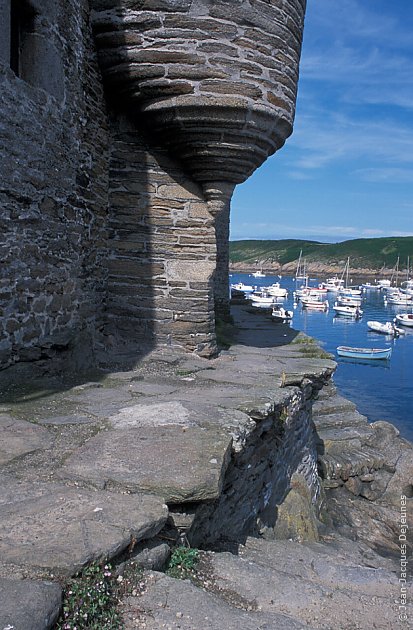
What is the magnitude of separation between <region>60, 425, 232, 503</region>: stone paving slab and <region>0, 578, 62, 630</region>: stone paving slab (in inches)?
34.7

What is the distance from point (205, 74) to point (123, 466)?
4.36m

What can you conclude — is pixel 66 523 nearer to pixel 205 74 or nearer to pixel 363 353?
pixel 205 74

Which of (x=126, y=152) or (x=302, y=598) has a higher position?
(x=126, y=152)

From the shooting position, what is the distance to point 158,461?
10.9ft

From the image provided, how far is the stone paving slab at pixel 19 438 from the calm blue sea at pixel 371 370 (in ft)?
70.8

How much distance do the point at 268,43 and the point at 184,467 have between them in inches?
193

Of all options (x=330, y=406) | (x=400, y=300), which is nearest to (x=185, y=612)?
(x=330, y=406)

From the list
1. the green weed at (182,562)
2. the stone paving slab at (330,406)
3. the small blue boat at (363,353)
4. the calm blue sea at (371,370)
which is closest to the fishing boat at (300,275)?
the calm blue sea at (371,370)

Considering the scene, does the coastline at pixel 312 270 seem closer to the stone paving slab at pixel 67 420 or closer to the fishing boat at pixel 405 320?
the fishing boat at pixel 405 320

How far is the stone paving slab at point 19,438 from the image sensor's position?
11.2 ft

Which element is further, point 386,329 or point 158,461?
point 386,329

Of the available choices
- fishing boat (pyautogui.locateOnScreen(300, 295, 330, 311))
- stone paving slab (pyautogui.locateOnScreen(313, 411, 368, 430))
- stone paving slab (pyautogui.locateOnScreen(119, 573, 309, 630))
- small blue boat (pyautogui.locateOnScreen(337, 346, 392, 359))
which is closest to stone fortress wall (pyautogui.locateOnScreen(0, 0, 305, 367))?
stone paving slab (pyautogui.locateOnScreen(119, 573, 309, 630))

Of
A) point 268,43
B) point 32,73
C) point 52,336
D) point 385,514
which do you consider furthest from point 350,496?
point 32,73

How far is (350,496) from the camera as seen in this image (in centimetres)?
1093
